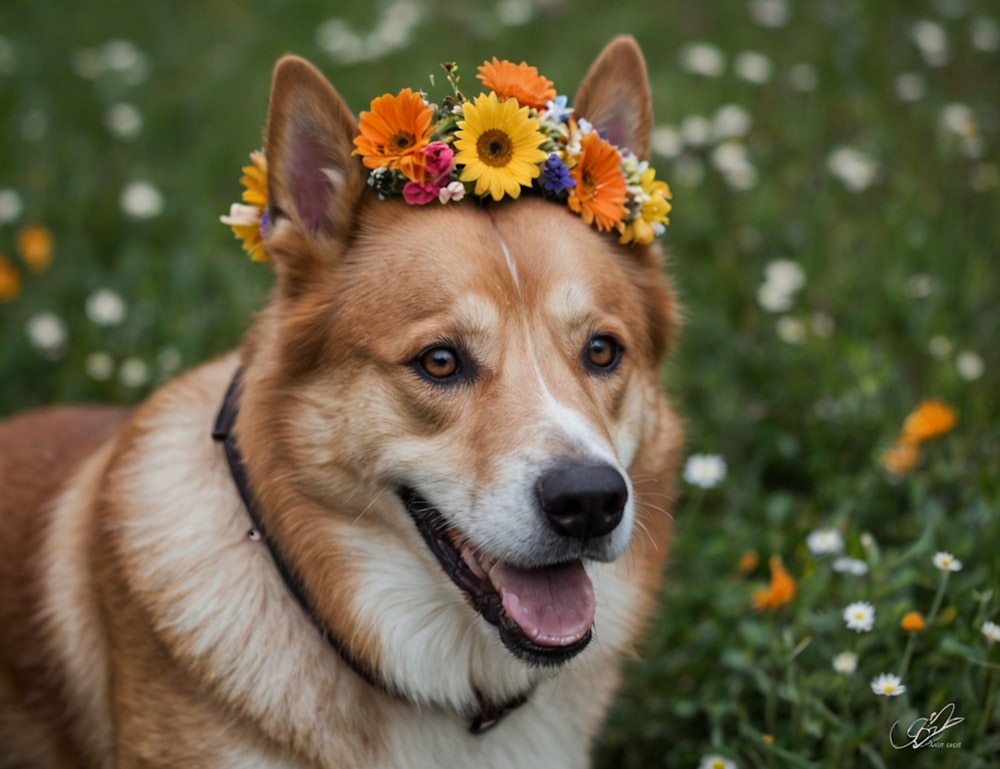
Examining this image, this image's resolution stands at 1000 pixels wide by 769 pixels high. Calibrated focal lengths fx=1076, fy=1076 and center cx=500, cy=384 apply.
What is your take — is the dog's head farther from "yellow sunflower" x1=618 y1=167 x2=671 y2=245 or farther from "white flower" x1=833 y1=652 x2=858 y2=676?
"white flower" x1=833 y1=652 x2=858 y2=676

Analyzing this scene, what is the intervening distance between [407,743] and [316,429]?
83cm

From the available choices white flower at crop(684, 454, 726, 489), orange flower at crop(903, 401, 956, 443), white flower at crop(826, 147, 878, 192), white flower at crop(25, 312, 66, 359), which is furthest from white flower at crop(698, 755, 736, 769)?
white flower at crop(826, 147, 878, 192)

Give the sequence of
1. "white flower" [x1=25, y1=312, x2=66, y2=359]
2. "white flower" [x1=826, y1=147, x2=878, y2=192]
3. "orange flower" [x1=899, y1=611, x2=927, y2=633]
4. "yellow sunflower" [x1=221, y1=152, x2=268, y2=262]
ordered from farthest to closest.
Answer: "white flower" [x1=826, y1=147, x2=878, y2=192], "white flower" [x1=25, y1=312, x2=66, y2=359], "orange flower" [x1=899, y1=611, x2=927, y2=633], "yellow sunflower" [x1=221, y1=152, x2=268, y2=262]

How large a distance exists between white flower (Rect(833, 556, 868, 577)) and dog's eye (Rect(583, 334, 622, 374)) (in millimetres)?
949

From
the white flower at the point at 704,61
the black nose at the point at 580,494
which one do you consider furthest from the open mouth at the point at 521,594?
the white flower at the point at 704,61

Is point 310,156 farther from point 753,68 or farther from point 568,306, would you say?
point 753,68

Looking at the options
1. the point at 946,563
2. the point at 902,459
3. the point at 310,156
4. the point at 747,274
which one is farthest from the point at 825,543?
the point at 747,274

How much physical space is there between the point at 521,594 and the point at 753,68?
14.6 ft

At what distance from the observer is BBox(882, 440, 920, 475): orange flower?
3.82m

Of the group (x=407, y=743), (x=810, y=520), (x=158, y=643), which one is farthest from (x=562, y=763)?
(x=810, y=520)

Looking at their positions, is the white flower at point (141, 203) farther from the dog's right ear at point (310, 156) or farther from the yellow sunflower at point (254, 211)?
the dog's right ear at point (310, 156)

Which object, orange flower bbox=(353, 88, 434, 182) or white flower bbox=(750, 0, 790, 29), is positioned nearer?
orange flower bbox=(353, 88, 434, 182)

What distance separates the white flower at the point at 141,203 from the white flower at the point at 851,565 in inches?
140

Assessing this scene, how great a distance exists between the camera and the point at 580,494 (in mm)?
2391
